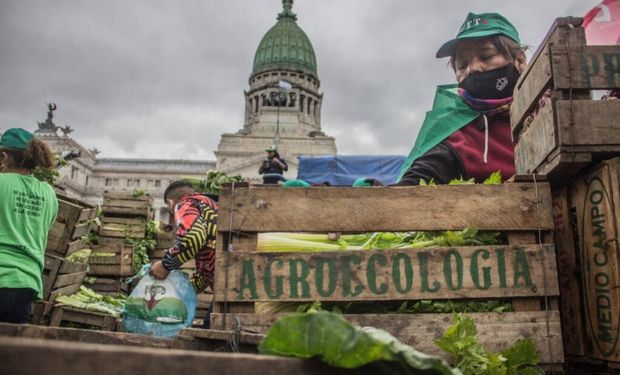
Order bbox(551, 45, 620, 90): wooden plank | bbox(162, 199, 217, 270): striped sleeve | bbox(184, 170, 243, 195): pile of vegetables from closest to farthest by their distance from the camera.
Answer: bbox(551, 45, 620, 90): wooden plank < bbox(162, 199, 217, 270): striped sleeve < bbox(184, 170, 243, 195): pile of vegetables

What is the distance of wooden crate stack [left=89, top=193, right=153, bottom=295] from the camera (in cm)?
899

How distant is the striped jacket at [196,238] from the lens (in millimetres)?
4312

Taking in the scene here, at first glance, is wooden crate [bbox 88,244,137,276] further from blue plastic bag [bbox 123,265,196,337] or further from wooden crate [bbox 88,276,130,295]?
blue plastic bag [bbox 123,265,196,337]

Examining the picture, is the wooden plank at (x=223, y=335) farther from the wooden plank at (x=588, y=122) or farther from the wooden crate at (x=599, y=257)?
the wooden plank at (x=588, y=122)

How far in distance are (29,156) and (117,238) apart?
6.49m

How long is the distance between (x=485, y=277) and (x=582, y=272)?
1.91 feet

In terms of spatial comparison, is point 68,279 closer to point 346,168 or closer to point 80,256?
point 80,256

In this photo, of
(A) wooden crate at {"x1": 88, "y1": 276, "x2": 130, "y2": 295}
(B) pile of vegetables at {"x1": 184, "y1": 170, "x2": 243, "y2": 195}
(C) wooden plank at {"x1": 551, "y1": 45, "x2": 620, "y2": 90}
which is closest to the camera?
(C) wooden plank at {"x1": 551, "y1": 45, "x2": 620, "y2": 90}

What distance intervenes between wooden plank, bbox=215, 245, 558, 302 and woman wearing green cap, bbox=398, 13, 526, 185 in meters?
1.94

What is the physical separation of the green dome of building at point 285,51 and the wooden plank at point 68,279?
70.3 m

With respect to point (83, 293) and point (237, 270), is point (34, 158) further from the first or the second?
point (83, 293)

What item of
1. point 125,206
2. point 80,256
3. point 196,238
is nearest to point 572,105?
point 196,238

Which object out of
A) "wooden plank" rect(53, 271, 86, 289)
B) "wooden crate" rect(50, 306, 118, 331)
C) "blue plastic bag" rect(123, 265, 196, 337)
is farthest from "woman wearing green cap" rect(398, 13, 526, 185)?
"wooden plank" rect(53, 271, 86, 289)

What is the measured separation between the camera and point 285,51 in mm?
76000
